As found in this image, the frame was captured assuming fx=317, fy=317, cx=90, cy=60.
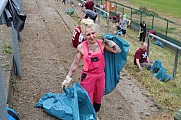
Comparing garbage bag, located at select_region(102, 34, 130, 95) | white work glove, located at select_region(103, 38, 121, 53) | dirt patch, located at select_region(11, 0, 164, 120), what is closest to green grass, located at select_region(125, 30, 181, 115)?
dirt patch, located at select_region(11, 0, 164, 120)

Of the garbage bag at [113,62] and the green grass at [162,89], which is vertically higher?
the garbage bag at [113,62]

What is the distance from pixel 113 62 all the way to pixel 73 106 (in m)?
A: 1.13

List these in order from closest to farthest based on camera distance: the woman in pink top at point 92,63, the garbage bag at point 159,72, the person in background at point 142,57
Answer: the woman in pink top at point 92,63
the garbage bag at point 159,72
the person in background at point 142,57

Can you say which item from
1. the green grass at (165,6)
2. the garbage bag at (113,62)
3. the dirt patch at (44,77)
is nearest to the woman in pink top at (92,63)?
the garbage bag at (113,62)

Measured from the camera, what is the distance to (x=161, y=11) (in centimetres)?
3459

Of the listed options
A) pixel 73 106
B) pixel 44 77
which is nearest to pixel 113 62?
pixel 73 106

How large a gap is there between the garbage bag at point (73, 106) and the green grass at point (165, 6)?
29119 millimetres

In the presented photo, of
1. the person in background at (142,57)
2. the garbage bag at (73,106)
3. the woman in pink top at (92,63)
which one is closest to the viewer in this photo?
the garbage bag at (73,106)

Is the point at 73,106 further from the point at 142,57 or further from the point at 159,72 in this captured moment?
the point at 142,57

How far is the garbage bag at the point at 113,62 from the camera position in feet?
16.0

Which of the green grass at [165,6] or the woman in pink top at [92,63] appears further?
the green grass at [165,6]

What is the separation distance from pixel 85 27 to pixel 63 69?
2.50 m

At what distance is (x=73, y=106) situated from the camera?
414 centimetres

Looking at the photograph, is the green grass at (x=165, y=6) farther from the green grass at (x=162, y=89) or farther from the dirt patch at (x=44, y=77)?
the dirt patch at (x=44, y=77)
